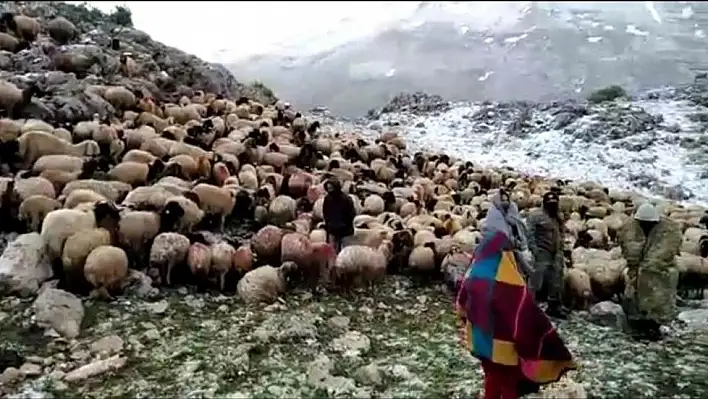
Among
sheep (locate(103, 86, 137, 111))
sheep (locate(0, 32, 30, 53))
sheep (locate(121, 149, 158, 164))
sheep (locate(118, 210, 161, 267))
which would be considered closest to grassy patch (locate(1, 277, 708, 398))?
sheep (locate(118, 210, 161, 267))

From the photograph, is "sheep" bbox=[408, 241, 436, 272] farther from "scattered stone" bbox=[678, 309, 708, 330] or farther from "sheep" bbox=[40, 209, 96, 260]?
"sheep" bbox=[40, 209, 96, 260]

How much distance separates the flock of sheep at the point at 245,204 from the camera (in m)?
8.73

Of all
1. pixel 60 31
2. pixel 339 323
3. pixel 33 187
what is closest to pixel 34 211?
pixel 33 187

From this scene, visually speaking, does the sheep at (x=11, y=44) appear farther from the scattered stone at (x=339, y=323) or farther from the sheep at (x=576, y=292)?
the sheep at (x=576, y=292)

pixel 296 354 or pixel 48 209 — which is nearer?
pixel 296 354

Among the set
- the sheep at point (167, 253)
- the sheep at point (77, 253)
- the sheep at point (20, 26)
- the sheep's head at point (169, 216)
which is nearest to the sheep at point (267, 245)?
the sheep at point (167, 253)

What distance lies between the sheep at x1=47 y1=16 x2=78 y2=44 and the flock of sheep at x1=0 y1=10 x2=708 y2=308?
70.0 inches

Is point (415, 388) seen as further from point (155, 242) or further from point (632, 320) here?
point (155, 242)

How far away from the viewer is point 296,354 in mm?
7164

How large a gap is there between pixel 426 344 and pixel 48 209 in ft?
16.4

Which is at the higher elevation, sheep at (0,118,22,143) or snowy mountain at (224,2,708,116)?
sheep at (0,118,22,143)

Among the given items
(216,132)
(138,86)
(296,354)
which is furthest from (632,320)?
(138,86)

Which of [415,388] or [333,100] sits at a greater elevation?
[415,388]

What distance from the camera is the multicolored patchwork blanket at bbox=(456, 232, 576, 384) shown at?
5.25 m
